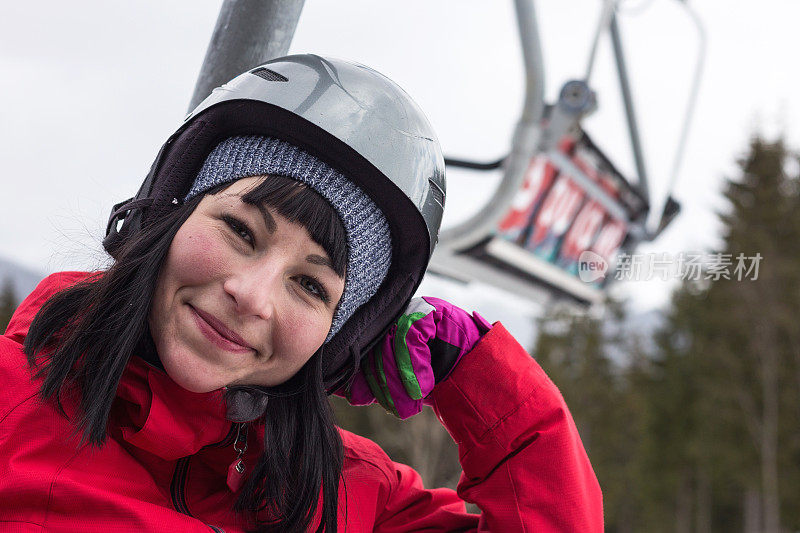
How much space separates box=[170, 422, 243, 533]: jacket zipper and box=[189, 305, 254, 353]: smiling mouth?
23 cm

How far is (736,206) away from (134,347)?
74.3 ft

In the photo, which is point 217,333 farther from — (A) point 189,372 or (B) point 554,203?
(B) point 554,203

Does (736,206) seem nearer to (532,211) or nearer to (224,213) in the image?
(532,211)

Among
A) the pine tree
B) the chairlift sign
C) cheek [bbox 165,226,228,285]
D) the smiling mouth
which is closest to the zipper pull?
the smiling mouth

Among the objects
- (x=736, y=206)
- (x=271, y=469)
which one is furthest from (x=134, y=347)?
(x=736, y=206)

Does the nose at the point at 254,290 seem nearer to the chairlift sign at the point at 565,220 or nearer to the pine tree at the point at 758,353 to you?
the chairlift sign at the point at 565,220

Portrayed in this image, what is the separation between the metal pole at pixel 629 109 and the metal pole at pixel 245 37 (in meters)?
2.42

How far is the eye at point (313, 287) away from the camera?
139 cm

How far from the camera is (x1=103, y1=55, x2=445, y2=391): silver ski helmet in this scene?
147 cm

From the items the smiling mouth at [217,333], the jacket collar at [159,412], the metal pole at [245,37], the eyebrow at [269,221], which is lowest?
the jacket collar at [159,412]

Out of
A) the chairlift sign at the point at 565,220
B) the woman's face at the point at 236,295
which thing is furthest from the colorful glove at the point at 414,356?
the chairlift sign at the point at 565,220

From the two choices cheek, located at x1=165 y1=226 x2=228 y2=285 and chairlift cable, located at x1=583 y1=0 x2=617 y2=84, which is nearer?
cheek, located at x1=165 y1=226 x2=228 y2=285

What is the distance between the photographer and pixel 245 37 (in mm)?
1535

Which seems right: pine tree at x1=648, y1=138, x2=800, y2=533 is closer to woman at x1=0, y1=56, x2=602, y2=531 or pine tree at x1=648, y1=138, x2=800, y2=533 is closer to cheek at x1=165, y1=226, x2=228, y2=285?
woman at x1=0, y1=56, x2=602, y2=531
